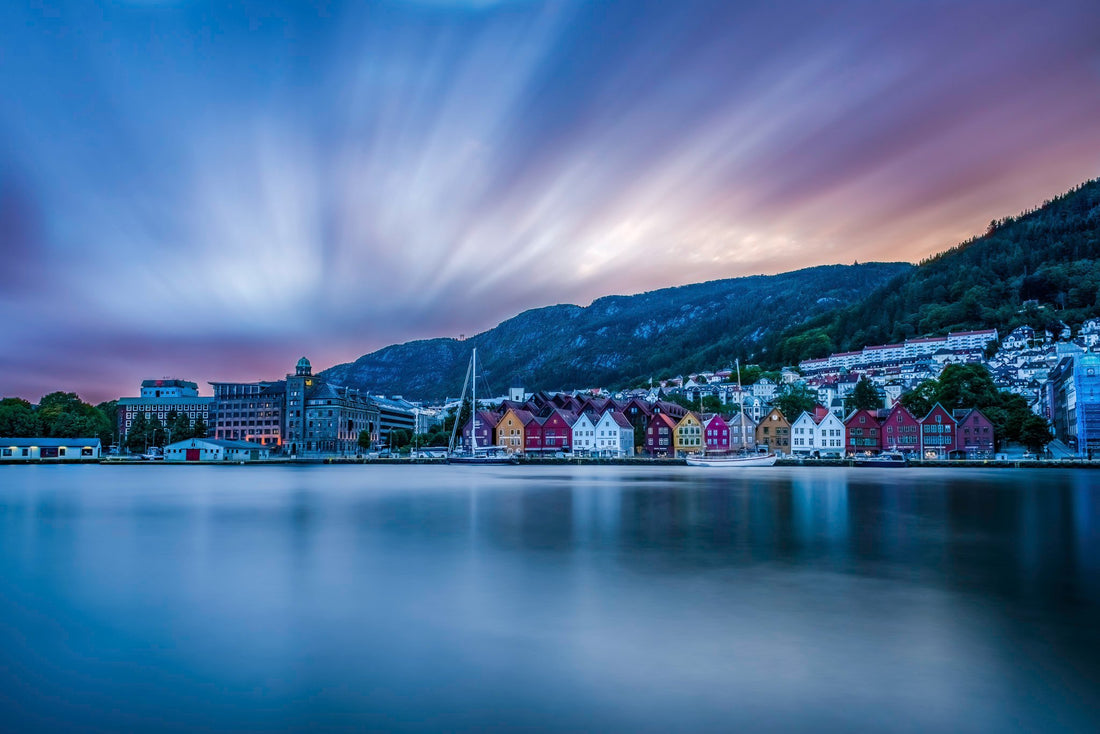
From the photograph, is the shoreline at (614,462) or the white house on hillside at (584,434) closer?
the shoreline at (614,462)

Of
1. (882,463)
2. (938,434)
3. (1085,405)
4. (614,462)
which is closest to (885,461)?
(882,463)

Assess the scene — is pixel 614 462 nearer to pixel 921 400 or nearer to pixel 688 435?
pixel 688 435

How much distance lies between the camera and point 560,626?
446 inches

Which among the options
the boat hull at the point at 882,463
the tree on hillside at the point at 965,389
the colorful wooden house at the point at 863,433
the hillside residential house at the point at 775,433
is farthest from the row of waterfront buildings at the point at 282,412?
the tree on hillside at the point at 965,389

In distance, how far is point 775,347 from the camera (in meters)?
186

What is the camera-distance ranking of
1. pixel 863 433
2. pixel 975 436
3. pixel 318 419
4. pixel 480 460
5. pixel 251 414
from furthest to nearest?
pixel 251 414 < pixel 318 419 < pixel 480 460 < pixel 863 433 < pixel 975 436

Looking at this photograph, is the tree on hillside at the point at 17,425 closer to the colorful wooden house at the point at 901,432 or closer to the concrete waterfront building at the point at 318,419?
the concrete waterfront building at the point at 318,419

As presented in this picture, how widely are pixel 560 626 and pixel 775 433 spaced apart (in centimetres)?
7741

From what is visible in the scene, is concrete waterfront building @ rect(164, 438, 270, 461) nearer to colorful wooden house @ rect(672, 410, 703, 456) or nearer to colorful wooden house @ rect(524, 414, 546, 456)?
colorful wooden house @ rect(524, 414, 546, 456)

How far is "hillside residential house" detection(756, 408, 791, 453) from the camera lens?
3260 inches

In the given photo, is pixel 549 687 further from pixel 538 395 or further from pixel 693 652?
pixel 538 395

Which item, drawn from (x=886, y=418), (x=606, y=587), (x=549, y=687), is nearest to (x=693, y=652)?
(x=549, y=687)

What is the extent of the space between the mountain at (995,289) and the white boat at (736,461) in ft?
305

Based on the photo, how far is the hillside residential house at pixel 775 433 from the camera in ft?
272
